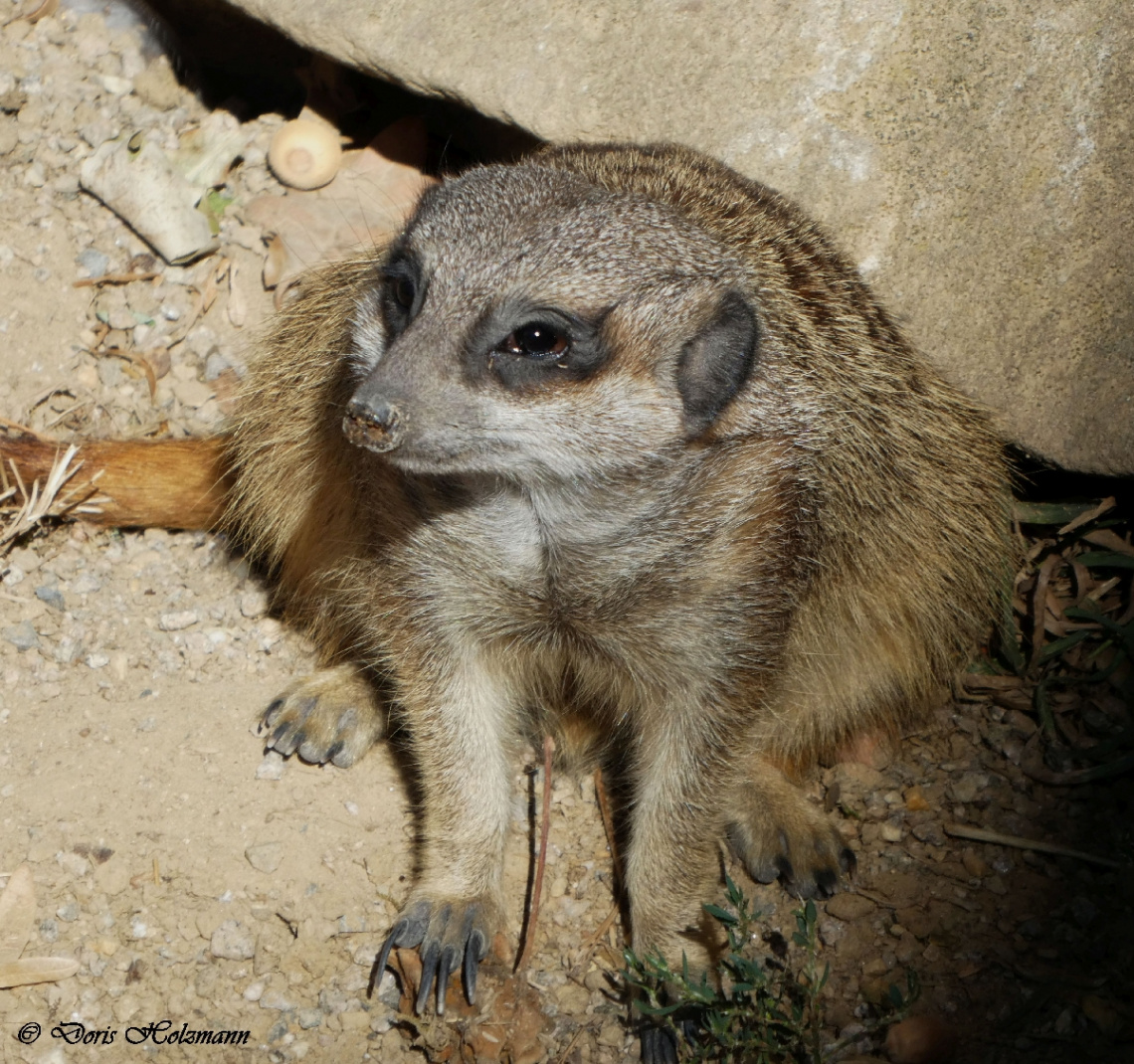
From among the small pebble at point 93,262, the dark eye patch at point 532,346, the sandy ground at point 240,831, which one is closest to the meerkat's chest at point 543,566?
the dark eye patch at point 532,346

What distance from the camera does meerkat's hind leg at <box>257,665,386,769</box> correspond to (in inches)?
104

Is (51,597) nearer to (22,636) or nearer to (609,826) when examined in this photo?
(22,636)

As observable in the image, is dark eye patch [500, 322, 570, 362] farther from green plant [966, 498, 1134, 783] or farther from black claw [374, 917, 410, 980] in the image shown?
green plant [966, 498, 1134, 783]

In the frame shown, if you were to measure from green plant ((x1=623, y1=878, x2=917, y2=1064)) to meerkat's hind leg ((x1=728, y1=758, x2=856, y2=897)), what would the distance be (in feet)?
0.74

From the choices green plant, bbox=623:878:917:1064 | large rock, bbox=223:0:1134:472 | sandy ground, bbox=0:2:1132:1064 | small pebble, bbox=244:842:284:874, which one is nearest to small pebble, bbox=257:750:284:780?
sandy ground, bbox=0:2:1132:1064

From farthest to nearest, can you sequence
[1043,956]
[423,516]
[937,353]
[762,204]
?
[937,353]
[762,204]
[1043,956]
[423,516]

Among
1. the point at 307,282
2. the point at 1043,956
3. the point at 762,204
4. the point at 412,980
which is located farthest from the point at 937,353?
the point at 412,980

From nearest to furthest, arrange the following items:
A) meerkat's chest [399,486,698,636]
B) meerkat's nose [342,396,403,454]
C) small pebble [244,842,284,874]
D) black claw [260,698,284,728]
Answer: meerkat's nose [342,396,403,454] < meerkat's chest [399,486,698,636] < small pebble [244,842,284,874] < black claw [260,698,284,728]

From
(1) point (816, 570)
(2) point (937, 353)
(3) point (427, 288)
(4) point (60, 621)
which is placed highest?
(2) point (937, 353)

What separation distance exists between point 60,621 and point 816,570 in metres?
1.70

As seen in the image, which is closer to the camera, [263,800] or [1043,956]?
[1043,956]

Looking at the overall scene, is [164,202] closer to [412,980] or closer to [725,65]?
[725,65]

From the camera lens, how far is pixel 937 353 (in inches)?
108

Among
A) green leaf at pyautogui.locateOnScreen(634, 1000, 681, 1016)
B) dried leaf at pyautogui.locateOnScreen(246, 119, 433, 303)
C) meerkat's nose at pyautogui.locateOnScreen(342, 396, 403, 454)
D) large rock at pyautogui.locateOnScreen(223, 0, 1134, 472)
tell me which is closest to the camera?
meerkat's nose at pyautogui.locateOnScreen(342, 396, 403, 454)
